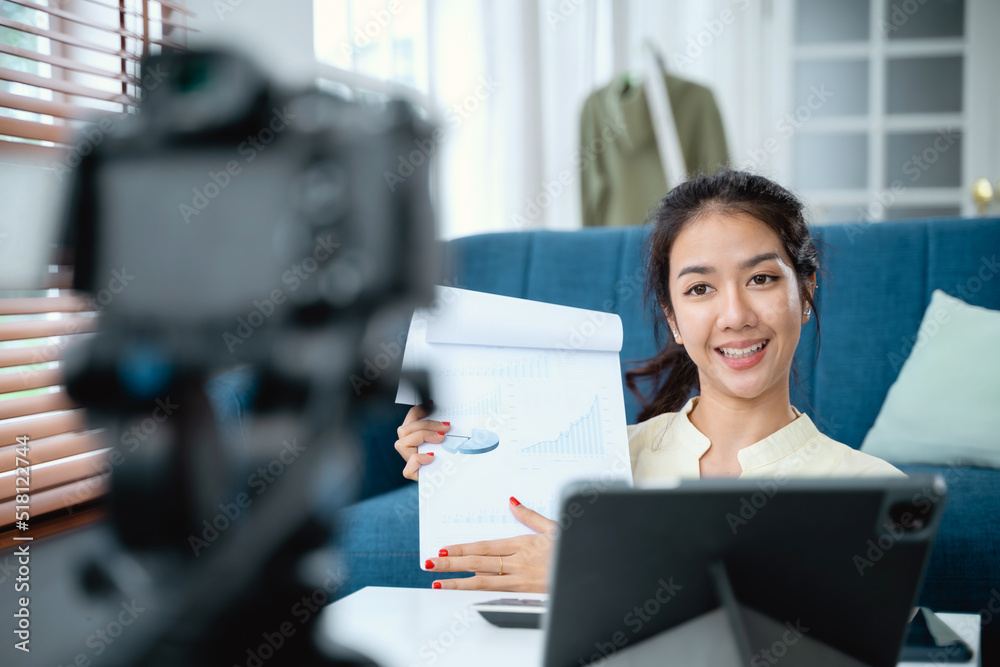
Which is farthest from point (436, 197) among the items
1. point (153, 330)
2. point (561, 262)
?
point (561, 262)

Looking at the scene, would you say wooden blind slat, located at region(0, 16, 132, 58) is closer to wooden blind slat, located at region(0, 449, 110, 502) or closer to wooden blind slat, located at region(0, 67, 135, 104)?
wooden blind slat, located at region(0, 67, 135, 104)

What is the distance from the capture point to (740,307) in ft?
3.48

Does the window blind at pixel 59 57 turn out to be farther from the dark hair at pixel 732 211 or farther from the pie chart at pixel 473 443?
the dark hair at pixel 732 211

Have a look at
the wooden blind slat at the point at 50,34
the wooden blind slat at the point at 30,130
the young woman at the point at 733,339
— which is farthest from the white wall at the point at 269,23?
the young woman at the point at 733,339

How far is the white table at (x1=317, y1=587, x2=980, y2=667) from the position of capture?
0.71 meters

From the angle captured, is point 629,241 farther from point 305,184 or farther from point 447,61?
point 305,184

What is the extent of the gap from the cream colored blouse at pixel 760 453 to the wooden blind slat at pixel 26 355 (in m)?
0.90

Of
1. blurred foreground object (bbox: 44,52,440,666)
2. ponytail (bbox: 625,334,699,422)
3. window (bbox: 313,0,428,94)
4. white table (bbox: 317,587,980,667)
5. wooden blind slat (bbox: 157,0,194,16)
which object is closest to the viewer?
blurred foreground object (bbox: 44,52,440,666)

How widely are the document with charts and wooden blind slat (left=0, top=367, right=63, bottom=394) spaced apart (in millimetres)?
574

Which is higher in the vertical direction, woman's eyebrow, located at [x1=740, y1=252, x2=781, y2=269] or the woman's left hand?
woman's eyebrow, located at [x1=740, y1=252, x2=781, y2=269]

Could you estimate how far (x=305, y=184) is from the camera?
0.38 m

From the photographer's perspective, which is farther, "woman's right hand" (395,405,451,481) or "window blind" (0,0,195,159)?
"window blind" (0,0,195,159)

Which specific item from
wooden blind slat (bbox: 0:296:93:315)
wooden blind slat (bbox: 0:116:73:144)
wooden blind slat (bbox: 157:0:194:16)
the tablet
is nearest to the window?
wooden blind slat (bbox: 157:0:194:16)

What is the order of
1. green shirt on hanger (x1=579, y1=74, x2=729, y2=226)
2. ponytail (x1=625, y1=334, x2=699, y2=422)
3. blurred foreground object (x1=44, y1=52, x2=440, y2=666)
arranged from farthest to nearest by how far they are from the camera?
green shirt on hanger (x1=579, y1=74, x2=729, y2=226)
ponytail (x1=625, y1=334, x2=699, y2=422)
blurred foreground object (x1=44, y1=52, x2=440, y2=666)
